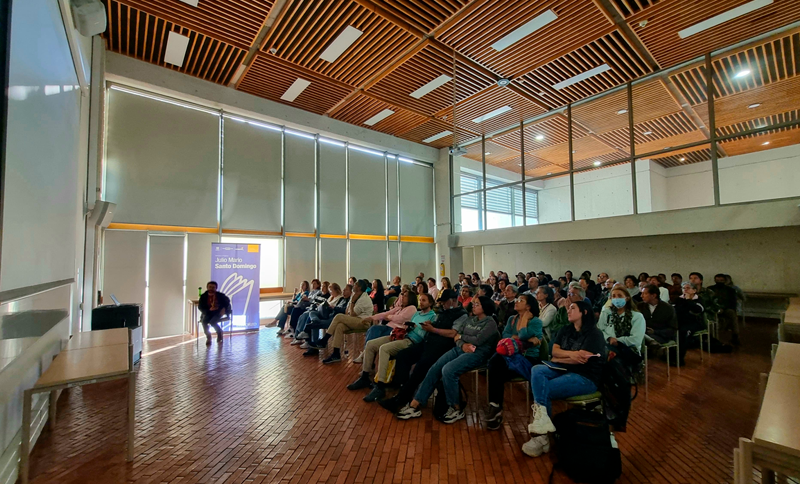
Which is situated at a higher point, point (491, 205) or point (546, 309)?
point (491, 205)

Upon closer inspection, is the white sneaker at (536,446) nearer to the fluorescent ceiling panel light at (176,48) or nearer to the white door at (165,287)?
the white door at (165,287)

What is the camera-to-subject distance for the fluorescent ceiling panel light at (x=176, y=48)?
6266mm

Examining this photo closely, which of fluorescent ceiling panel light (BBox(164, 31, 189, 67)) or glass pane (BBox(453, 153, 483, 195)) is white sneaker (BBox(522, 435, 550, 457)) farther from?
glass pane (BBox(453, 153, 483, 195))

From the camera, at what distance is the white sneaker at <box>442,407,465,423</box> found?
330 cm

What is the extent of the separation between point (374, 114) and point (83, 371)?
8.65 m

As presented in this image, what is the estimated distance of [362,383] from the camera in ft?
14.0

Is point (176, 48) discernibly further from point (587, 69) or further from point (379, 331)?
point (587, 69)

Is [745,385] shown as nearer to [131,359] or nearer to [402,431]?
[402,431]

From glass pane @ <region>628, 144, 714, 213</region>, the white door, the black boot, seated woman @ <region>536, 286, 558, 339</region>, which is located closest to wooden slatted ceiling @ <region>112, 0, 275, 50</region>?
the white door

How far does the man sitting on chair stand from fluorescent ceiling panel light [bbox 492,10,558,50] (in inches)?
277

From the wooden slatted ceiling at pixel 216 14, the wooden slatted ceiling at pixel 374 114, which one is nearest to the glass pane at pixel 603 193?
the wooden slatted ceiling at pixel 374 114

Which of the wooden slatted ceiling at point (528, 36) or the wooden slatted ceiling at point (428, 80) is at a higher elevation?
the wooden slatted ceiling at point (428, 80)

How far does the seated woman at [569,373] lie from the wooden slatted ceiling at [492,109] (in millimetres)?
6744

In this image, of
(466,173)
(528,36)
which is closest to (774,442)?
(528,36)
